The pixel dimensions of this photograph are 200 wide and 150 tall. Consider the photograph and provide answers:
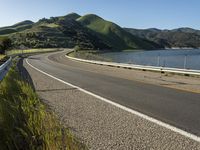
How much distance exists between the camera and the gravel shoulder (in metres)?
4.69

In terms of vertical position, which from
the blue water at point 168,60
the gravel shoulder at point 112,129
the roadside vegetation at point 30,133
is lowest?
the blue water at point 168,60

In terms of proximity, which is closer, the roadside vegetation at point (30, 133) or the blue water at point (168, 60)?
the roadside vegetation at point (30, 133)

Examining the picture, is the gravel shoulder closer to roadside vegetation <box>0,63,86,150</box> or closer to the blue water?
roadside vegetation <box>0,63,86,150</box>

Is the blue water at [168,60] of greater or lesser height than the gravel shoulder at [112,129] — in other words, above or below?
below

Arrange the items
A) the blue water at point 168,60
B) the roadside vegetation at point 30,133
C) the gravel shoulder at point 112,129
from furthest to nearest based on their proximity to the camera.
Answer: the blue water at point 168,60 → the gravel shoulder at point 112,129 → the roadside vegetation at point 30,133

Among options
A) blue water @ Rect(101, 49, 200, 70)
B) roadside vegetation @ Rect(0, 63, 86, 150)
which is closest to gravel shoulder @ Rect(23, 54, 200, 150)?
roadside vegetation @ Rect(0, 63, 86, 150)

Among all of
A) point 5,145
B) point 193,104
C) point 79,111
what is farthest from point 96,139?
point 193,104

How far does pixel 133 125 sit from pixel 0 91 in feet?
16.2

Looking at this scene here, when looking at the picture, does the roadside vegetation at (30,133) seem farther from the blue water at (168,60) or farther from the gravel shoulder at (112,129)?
the blue water at (168,60)

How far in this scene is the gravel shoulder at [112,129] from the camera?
185 inches

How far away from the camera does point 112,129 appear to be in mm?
5598

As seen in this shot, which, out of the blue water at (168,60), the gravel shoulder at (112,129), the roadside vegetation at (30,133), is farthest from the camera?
the blue water at (168,60)

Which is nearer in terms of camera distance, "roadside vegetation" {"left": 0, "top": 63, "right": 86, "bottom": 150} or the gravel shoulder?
"roadside vegetation" {"left": 0, "top": 63, "right": 86, "bottom": 150}

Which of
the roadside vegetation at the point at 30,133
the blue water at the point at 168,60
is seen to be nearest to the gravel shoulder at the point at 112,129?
the roadside vegetation at the point at 30,133
